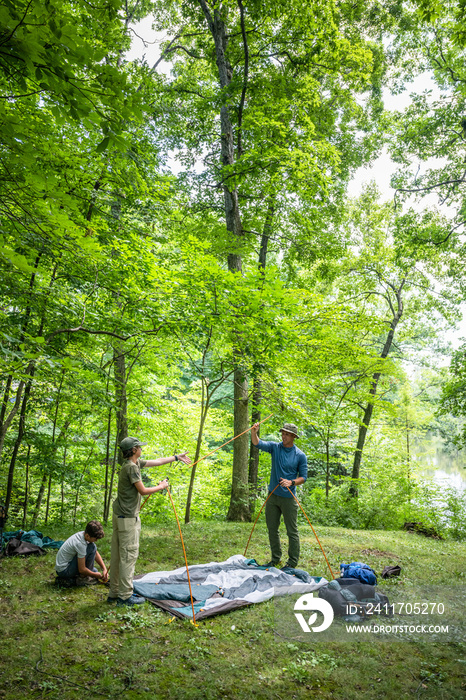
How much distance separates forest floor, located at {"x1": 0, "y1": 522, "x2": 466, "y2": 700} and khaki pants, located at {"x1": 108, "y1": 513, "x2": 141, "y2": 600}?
0.55 feet

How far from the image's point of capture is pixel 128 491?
12.4ft

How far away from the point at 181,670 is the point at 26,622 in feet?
4.71

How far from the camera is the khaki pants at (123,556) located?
12.1 ft

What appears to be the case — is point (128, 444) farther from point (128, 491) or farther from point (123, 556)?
point (123, 556)

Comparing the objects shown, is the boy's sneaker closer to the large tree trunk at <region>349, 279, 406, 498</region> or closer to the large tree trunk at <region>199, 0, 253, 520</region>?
the large tree trunk at <region>199, 0, 253, 520</region>

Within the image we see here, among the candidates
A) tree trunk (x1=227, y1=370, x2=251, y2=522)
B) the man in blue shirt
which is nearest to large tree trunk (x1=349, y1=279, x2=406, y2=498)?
tree trunk (x1=227, y1=370, x2=251, y2=522)

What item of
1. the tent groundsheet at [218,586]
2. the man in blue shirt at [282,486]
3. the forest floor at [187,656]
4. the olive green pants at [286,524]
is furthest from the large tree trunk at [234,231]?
the forest floor at [187,656]

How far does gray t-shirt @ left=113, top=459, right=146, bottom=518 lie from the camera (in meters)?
3.74

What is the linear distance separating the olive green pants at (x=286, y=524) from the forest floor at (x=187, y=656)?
3.35 feet

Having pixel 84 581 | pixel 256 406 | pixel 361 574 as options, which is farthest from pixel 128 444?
pixel 256 406

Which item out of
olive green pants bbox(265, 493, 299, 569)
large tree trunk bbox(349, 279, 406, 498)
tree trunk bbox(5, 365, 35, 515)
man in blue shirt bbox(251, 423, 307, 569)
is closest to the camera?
olive green pants bbox(265, 493, 299, 569)

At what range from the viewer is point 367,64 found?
8.02 meters

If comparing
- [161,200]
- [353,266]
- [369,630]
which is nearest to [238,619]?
[369,630]

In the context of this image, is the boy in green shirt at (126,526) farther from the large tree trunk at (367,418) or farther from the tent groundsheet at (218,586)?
the large tree trunk at (367,418)
